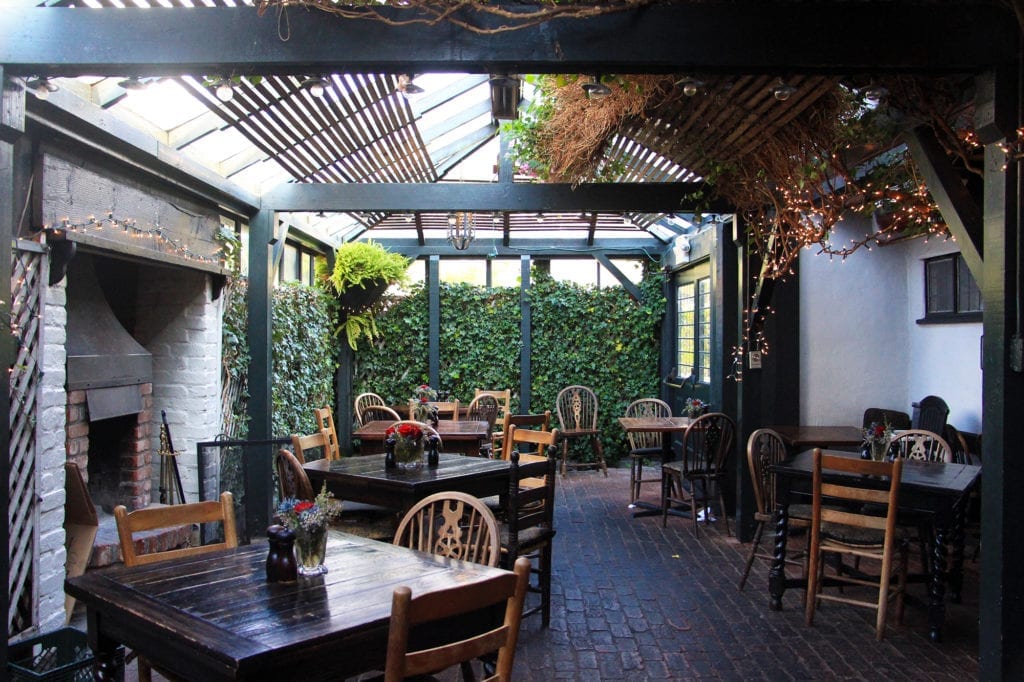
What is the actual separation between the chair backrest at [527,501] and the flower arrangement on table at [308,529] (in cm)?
162

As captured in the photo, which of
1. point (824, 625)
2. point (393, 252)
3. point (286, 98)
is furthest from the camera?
point (393, 252)

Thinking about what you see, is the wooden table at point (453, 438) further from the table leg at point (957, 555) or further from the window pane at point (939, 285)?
the window pane at point (939, 285)

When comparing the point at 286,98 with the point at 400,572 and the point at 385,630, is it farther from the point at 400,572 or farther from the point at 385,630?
the point at 385,630

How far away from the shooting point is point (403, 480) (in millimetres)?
4141

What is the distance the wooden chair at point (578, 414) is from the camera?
954 centimetres

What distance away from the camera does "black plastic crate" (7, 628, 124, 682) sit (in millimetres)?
2850

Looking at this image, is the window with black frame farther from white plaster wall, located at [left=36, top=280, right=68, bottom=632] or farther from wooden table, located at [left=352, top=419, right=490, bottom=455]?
white plaster wall, located at [left=36, top=280, right=68, bottom=632]

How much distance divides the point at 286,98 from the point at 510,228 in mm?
5486

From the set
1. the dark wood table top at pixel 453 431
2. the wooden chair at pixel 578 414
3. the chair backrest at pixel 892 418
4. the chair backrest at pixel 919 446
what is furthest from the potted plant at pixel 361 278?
the chair backrest at pixel 919 446

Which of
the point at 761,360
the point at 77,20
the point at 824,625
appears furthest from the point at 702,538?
the point at 77,20

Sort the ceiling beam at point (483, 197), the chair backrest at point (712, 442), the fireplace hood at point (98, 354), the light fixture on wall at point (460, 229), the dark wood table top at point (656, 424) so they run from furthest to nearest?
the light fixture on wall at point (460, 229) < the dark wood table top at point (656, 424) < the chair backrest at point (712, 442) < the ceiling beam at point (483, 197) < the fireplace hood at point (98, 354)

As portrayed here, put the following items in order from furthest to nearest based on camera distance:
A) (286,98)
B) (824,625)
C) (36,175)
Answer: (286,98), (824,625), (36,175)

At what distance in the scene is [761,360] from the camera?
6.27 meters

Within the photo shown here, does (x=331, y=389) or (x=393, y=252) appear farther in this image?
(x=393, y=252)
